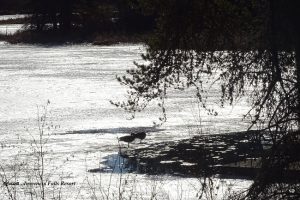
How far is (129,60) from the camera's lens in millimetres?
41781

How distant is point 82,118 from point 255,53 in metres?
11.2

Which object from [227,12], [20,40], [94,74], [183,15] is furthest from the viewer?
[20,40]

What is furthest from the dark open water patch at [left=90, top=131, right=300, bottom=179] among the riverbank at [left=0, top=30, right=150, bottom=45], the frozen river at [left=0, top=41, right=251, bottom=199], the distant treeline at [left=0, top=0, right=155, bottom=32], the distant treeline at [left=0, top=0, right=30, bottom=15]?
the distant treeline at [left=0, top=0, right=30, bottom=15]

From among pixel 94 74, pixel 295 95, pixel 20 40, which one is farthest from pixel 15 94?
pixel 20 40

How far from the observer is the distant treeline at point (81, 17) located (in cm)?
6391

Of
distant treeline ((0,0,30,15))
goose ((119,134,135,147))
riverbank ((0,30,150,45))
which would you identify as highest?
distant treeline ((0,0,30,15))

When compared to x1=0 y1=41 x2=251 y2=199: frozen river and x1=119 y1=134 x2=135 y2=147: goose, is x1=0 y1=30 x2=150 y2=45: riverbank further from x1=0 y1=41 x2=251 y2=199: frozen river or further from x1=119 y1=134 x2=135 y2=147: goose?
x1=119 y1=134 x2=135 y2=147: goose

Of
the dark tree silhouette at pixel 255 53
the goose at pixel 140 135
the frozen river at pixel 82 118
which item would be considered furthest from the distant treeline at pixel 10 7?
the dark tree silhouette at pixel 255 53

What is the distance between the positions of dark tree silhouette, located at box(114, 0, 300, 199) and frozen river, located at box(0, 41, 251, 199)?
1493 millimetres

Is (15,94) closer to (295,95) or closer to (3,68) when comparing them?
(3,68)

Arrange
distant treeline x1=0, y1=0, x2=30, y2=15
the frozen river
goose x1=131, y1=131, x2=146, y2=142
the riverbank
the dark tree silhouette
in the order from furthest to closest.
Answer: distant treeline x1=0, y1=0, x2=30, y2=15 < the riverbank < goose x1=131, y1=131, x2=146, y2=142 < the frozen river < the dark tree silhouette

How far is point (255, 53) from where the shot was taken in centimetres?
1172

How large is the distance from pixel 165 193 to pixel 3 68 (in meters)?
29.1

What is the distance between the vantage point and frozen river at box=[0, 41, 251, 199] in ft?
52.3
